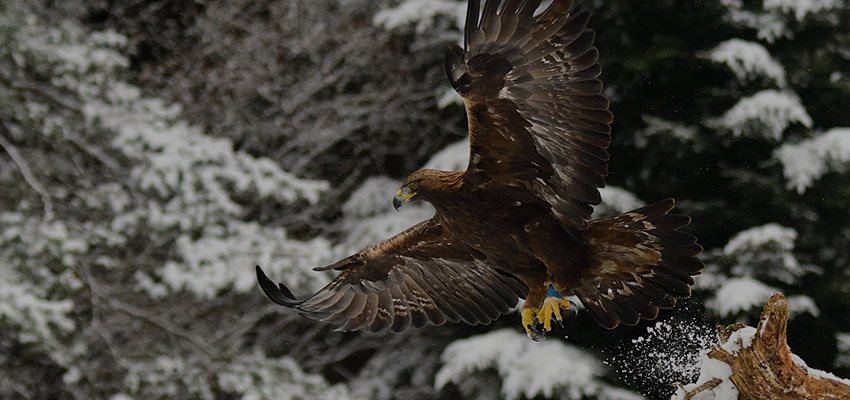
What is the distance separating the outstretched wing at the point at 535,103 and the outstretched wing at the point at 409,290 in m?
0.66

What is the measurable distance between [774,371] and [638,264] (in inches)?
27.3

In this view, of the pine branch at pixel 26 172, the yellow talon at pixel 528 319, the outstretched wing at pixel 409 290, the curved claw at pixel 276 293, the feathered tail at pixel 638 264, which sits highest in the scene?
the pine branch at pixel 26 172

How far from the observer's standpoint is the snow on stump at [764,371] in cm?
222

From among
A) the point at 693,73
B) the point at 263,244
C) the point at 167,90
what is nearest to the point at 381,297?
the point at 263,244

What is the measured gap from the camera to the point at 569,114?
2.72 m

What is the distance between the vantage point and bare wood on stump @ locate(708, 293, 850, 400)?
2.22 meters

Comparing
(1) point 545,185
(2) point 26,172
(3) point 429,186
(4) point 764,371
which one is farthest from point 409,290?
(2) point 26,172

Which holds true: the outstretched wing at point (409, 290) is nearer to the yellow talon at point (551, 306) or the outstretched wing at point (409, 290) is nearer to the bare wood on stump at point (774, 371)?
the yellow talon at point (551, 306)

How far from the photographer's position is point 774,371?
2.26m

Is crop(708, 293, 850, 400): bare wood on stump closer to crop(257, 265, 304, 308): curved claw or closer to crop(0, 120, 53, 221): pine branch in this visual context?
crop(257, 265, 304, 308): curved claw

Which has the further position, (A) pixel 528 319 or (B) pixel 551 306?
(B) pixel 551 306

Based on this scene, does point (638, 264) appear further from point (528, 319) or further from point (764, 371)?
point (764, 371)

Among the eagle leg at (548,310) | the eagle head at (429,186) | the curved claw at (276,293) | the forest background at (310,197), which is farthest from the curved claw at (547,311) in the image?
the forest background at (310,197)

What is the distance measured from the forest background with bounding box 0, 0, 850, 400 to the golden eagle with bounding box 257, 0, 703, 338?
275 centimetres
